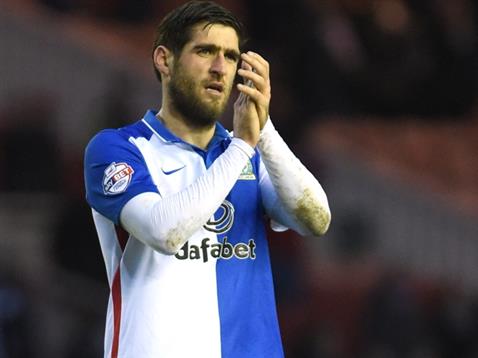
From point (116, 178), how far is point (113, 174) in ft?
0.08

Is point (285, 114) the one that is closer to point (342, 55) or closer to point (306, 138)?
point (306, 138)

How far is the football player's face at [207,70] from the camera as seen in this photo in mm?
3326

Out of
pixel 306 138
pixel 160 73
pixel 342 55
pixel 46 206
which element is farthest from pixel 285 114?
pixel 160 73

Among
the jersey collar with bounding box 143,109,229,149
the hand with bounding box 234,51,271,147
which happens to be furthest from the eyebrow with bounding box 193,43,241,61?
the jersey collar with bounding box 143,109,229,149

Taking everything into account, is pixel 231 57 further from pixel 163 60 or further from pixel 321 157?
pixel 321 157

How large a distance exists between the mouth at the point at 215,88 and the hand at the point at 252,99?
112 mm

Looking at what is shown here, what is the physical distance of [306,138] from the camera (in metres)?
8.80

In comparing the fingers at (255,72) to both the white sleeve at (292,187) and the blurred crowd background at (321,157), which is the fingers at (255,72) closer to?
the white sleeve at (292,187)

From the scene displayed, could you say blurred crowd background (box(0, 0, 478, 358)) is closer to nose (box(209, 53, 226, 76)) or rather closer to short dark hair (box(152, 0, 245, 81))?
short dark hair (box(152, 0, 245, 81))

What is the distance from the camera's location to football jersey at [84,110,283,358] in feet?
10.7

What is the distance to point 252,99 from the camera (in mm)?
3199

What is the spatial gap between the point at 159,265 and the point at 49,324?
15.5ft

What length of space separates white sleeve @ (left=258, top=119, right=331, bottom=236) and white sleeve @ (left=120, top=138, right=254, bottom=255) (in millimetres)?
121

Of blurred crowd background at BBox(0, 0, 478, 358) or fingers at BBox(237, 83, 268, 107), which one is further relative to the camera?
blurred crowd background at BBox(0, 0, 478, 358)
